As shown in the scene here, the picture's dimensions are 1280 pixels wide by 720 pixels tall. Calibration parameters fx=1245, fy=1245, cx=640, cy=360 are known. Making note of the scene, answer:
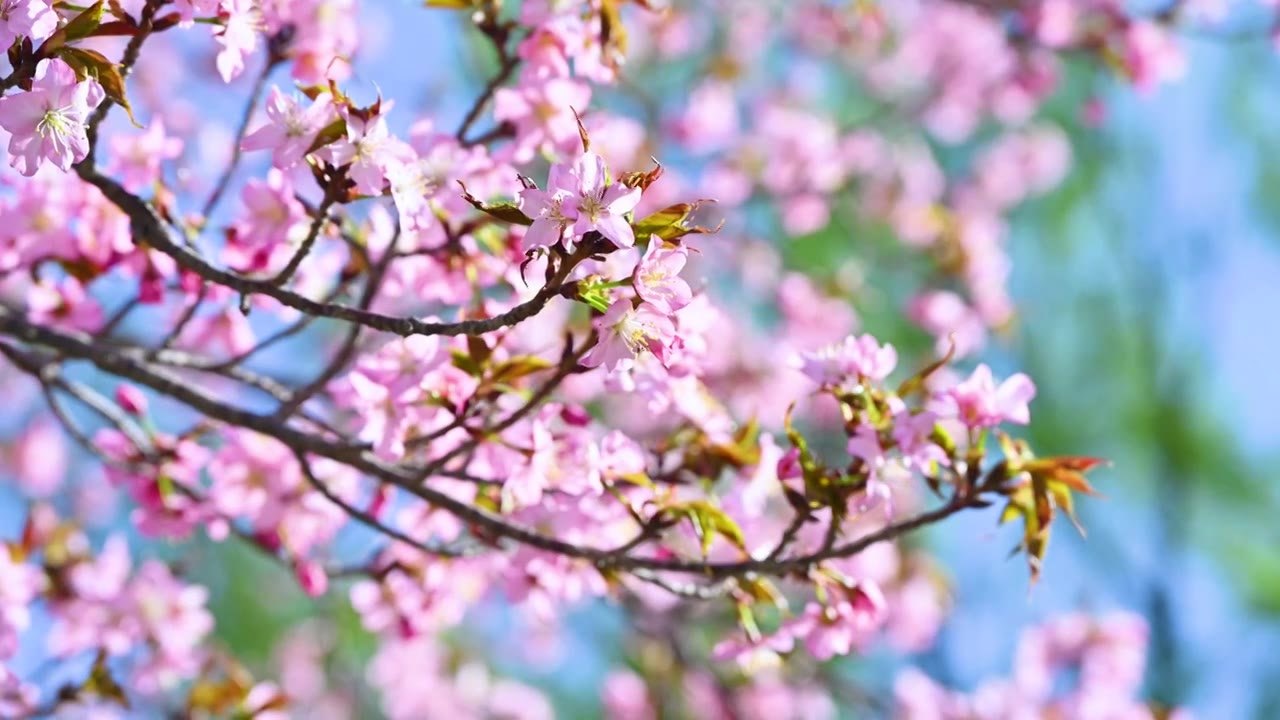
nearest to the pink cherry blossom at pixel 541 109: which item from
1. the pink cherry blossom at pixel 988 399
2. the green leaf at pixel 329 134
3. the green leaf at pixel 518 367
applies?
the green leaf at pixel 518 367

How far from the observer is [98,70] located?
4.60 ft

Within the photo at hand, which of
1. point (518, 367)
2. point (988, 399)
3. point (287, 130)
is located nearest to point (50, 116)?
point (287, 130)

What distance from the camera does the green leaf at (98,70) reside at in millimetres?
1389

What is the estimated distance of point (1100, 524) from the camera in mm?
6586

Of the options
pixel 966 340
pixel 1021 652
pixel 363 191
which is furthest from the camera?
pixel 966 340

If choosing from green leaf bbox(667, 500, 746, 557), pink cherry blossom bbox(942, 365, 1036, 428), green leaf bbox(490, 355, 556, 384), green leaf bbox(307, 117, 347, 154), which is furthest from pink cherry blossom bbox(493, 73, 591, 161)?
pink cherry blossom bbox(942, 365, 1036, 428)

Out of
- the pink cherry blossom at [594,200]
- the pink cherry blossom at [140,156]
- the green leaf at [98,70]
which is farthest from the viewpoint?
the pink cherry blossom at [140,156]

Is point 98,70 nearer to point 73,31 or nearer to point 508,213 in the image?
point 73,31

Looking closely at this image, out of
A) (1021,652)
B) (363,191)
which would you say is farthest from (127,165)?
(1021,652)

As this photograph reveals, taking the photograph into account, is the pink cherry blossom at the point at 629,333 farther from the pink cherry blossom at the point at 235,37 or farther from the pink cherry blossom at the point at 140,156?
the pink cherry blossom at the point at 140,156

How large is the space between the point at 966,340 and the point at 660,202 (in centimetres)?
124

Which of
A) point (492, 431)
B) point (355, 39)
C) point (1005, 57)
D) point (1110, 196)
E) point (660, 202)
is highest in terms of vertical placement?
point (1110, 196)

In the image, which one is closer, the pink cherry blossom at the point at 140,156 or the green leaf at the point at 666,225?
the green leaf at the point at 666,225

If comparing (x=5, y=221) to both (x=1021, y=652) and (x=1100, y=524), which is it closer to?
(x=1021, y=652)
